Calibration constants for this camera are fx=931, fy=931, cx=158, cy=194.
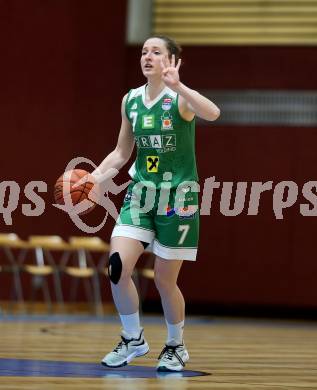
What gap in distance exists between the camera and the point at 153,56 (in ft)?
17.5

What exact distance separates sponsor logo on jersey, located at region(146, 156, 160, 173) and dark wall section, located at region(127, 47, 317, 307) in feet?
27.7

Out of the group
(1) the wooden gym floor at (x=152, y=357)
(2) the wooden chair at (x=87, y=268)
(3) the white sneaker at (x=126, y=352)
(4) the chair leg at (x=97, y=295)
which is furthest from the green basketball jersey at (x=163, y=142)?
(4) the chair leg at (x=97, y=295)

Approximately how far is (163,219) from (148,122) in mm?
561

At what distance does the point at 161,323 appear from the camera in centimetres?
1185

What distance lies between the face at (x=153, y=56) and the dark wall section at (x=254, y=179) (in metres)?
8.45

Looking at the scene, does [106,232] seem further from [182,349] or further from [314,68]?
[182,349]

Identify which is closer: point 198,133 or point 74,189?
point 74,189

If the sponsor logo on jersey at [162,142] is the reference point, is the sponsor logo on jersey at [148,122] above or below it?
above

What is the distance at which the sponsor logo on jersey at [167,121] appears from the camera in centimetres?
529

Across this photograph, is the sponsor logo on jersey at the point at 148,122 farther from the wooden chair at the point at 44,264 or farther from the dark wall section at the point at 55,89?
the dark wall section at the point at 55,89

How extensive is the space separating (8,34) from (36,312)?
405 centimetres

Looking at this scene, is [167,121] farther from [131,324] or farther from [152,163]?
[131,324]

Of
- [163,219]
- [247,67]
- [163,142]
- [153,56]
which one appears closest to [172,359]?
[163,219]

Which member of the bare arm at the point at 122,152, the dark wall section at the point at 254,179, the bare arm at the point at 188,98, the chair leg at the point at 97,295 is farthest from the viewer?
the dark wall section at the point at 254,179
